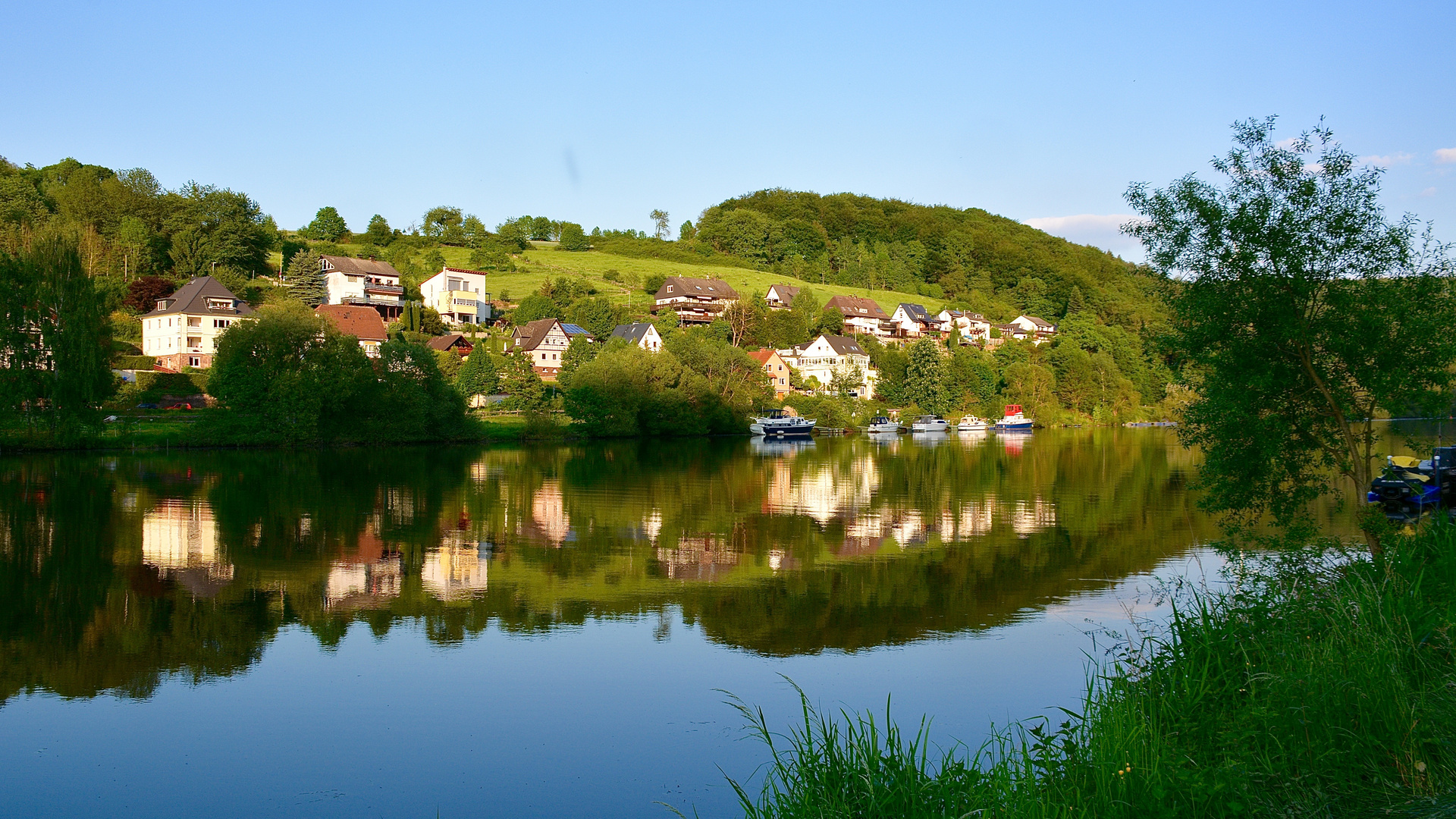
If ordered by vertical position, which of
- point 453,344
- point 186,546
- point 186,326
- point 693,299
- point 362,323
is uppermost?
point 693,299

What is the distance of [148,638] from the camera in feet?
45.6

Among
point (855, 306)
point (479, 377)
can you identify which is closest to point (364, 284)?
point (479, 377)

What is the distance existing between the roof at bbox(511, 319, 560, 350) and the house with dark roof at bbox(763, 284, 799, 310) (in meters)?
35.3

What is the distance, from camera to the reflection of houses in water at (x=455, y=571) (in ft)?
56.5

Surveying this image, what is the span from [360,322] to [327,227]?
5420cm

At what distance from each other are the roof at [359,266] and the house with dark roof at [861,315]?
49554 millimetres

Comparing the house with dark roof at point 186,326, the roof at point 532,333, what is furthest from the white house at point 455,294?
the house with dark roof at point 186,326

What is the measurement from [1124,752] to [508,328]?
327 ft

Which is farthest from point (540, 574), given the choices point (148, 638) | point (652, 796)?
point (652, 796)

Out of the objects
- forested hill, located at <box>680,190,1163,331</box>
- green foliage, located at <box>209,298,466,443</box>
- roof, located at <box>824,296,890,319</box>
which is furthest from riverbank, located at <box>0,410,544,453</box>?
forested hill, located at <box>680,190,1163,331</box>

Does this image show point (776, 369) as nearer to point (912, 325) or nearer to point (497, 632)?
point (912, 325)

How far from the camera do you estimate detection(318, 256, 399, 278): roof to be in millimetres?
99250

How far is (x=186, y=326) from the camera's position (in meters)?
76.0

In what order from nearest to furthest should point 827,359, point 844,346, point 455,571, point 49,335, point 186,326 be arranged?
1. point 455,571
2. point 49,335
3. point 186,326
4. point 827,359
5. point 844,346
